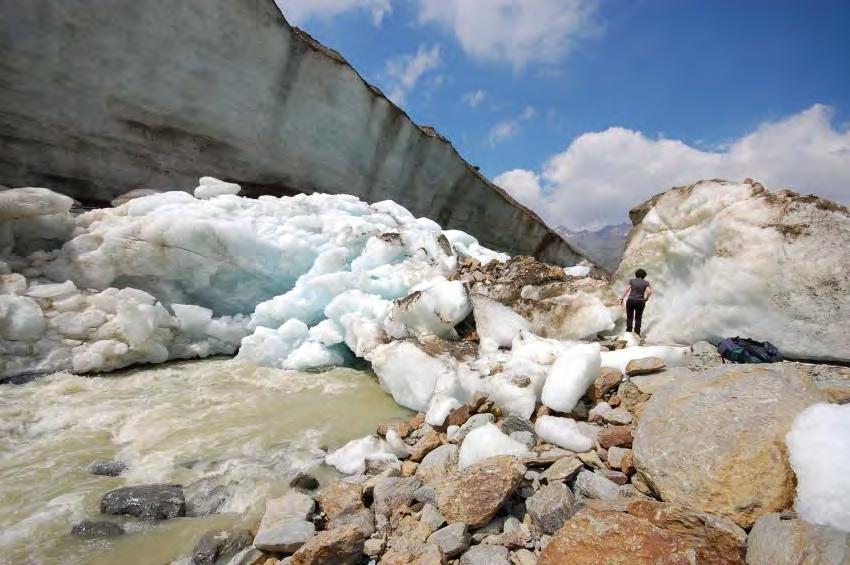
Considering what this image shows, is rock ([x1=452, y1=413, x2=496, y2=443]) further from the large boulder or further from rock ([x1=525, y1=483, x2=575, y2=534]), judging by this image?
the large boulder

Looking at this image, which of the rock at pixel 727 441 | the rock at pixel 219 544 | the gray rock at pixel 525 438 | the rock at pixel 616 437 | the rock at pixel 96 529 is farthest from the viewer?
the gray rock at pixel 525 438

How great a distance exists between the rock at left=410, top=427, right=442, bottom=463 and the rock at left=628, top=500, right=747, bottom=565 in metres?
1.49

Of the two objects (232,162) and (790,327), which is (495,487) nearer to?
(790,327)

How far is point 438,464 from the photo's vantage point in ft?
9.45

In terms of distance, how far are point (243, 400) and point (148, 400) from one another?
846 mm

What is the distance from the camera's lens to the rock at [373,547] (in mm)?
2141

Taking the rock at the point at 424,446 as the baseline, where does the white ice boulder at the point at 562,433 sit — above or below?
above

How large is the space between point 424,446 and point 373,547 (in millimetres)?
1012

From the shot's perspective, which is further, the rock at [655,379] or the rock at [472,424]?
the rock at [655,379]

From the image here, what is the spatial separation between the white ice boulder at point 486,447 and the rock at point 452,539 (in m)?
0.64

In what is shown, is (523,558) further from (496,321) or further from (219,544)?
(496,321)

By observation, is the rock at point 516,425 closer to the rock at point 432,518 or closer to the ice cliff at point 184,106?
the rock at point 432,518

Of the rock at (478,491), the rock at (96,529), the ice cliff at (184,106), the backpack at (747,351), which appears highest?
the ice cliff at (184,106)

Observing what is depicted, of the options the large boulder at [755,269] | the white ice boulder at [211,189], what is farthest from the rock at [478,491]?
the white ice boulder at [211,189]
